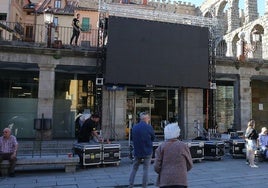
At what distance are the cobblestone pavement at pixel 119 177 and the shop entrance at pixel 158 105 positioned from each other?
25.3 ft

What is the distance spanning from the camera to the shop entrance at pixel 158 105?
19.9 meters

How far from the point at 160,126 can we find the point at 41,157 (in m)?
10.7

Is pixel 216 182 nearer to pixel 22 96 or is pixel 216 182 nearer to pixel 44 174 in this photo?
pixel 44 174

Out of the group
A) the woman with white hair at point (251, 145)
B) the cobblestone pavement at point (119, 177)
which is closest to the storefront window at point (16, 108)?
the cobblestone pavement at point (119, 177)

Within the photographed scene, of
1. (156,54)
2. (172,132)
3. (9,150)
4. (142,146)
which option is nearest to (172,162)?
(172,132)

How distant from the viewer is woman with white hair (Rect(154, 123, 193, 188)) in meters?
4.89

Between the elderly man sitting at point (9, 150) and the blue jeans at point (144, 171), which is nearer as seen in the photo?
the blue jeans at point (144, 171)

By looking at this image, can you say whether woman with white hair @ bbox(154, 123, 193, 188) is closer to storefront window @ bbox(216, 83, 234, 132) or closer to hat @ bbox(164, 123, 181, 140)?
hat @ bbox(164, 123, 181, 140)

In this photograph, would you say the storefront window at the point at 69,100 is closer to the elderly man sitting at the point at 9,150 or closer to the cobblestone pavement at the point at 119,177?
the cobblestone pavement at the point at 119,177

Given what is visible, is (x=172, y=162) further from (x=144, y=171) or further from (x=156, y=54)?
(x=156, y=54)

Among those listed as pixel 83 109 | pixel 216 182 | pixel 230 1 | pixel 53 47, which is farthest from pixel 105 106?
pixel 230 1

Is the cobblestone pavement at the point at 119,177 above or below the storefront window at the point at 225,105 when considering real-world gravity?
below

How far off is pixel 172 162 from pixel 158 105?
51.0 ft

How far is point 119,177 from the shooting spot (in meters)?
9.88
